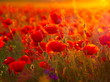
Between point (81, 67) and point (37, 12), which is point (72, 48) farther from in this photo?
point (37, 12)

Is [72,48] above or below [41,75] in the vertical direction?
above

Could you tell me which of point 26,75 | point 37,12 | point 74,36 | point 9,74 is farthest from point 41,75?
point 37,12

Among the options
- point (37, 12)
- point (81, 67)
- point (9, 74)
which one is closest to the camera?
point (81, 67)

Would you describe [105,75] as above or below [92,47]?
below

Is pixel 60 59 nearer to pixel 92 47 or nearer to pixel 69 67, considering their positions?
pixel 69 67

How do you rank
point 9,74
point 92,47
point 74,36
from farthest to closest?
1. point 74,36
2. point 9,74
3. point 92,47

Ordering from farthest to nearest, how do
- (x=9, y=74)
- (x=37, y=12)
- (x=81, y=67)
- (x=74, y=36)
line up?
(x=37, y=12) < (x=74, y=36) < (x=9, y=74) < (x=81, y=67)

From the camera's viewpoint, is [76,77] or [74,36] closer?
[76,77]

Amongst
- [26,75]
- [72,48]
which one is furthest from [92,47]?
[26,75]

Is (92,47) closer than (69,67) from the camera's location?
Yes
